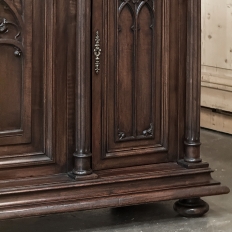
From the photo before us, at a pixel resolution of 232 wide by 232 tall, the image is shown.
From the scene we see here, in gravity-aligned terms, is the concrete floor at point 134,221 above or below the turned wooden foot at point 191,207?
below

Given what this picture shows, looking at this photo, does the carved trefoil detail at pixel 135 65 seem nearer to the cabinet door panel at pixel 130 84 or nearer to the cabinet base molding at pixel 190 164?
the cabinet door panel at pixel 130 84

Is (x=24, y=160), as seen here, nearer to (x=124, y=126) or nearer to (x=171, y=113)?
(x=124, y=126)

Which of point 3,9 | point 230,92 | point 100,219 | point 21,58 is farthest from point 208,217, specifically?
point 230,92

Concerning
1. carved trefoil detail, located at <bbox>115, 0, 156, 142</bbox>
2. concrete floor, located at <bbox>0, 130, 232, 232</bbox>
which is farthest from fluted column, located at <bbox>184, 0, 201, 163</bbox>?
concrete floor, located at <bbox>0, 130, 232, 232</bbox>

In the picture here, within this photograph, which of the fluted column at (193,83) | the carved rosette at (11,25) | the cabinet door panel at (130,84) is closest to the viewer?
the carved rosette at (11,25)

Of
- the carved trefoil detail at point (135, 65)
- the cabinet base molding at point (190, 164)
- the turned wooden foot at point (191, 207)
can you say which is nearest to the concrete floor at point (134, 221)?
the turned wooden foot at point (191, 207)

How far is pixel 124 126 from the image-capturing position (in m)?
2.16

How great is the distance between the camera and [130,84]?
7.07 feet

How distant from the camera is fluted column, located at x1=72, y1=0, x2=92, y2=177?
6.64 feet

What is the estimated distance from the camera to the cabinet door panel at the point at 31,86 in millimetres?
1957

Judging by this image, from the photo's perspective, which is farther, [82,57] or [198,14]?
[198,14]

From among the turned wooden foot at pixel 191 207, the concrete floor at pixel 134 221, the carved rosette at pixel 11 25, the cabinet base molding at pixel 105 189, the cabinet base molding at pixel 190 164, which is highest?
the carved rosette at pixel 11 25

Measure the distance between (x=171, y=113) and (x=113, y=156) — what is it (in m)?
0.28

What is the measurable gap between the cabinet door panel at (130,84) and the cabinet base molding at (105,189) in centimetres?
6
